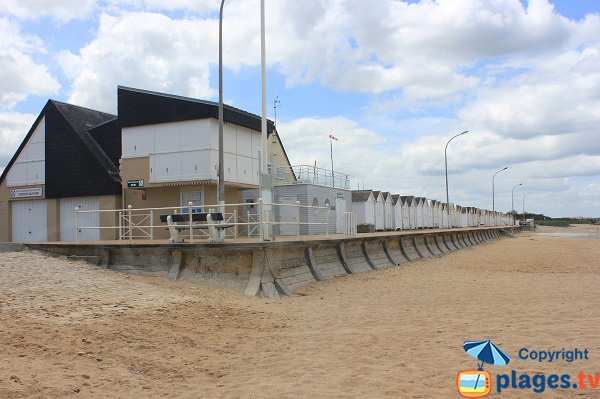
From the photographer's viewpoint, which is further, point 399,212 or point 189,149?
point 399,212

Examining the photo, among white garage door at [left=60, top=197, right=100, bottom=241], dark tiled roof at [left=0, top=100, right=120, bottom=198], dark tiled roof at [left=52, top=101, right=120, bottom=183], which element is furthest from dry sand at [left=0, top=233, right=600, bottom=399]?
dark tiled roof at [left=52, top=101, right=120, bottom=183]

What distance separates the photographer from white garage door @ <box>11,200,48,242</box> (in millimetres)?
28016

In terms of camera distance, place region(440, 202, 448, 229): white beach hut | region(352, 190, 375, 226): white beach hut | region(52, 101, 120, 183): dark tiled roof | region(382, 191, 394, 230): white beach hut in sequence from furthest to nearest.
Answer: region(440, 202, 448, 229): white beach hut → region(382, 191, 394, 230): white beach hut → region(352, 190, 375, 226): white beach hut → region(52, 101, 120, 183): dark tiled roof

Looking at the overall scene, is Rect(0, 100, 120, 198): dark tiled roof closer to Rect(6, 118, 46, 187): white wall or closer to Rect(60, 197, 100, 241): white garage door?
Rect(6, 118, 46, 187): white wall

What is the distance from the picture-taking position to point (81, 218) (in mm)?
27578

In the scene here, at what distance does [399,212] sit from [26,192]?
104 ft

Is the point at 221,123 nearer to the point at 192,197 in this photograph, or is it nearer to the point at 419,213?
the point at 192,197

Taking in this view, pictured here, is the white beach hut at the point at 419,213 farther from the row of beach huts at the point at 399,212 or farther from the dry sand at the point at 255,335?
the dry sand at the point at 255,335

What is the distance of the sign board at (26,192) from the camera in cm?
2800

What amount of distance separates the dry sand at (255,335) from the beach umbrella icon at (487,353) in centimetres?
14

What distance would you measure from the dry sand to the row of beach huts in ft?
65.8

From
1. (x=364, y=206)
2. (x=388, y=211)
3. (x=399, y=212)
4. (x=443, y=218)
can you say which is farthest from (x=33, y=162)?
(x=443, y=218)

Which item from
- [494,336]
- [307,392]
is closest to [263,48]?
[494,336]

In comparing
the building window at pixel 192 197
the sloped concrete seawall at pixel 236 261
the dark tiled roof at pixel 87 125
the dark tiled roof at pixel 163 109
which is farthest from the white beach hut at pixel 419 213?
the sloped concrete seawall at pixel 236 261
